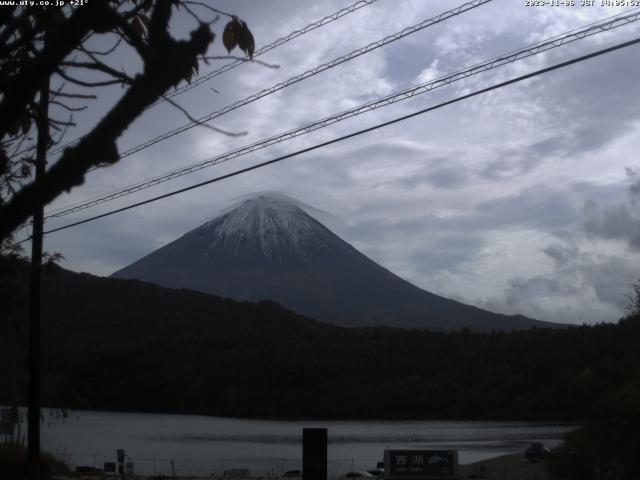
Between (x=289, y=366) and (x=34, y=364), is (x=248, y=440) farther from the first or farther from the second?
(x=34, y=364)

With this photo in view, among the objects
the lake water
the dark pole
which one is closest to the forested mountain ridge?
the lake water

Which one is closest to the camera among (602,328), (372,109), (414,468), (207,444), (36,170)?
(36,170)

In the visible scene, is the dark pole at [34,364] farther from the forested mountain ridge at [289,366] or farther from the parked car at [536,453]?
the forested mountain ridge at [289,366]

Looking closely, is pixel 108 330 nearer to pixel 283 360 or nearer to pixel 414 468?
pixel 283 360

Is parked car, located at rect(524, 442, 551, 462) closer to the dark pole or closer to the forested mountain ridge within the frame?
the dark pole

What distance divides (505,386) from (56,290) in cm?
4794

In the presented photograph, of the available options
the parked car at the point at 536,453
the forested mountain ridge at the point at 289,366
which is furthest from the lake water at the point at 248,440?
the parked car at the point at 536,453

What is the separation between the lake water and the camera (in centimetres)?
4731

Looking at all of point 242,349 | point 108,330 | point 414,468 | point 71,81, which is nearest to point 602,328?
point 242,349

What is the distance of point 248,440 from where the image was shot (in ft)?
224

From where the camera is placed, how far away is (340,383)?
9881 centimetres

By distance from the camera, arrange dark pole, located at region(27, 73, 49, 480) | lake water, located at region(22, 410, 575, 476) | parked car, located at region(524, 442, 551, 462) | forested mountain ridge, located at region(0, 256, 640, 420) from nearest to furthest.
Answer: dark pole, located at region(27, 73, 49, 480) → parked car, located at region(524, 442, 551, 462) → lake water, located at region(22, 410, 575, 476) → forested mountain ridge, located at region(0, 256, 640, 420)

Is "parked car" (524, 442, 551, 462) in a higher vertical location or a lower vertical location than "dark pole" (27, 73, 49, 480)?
lower

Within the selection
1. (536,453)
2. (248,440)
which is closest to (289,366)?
(248,440)
